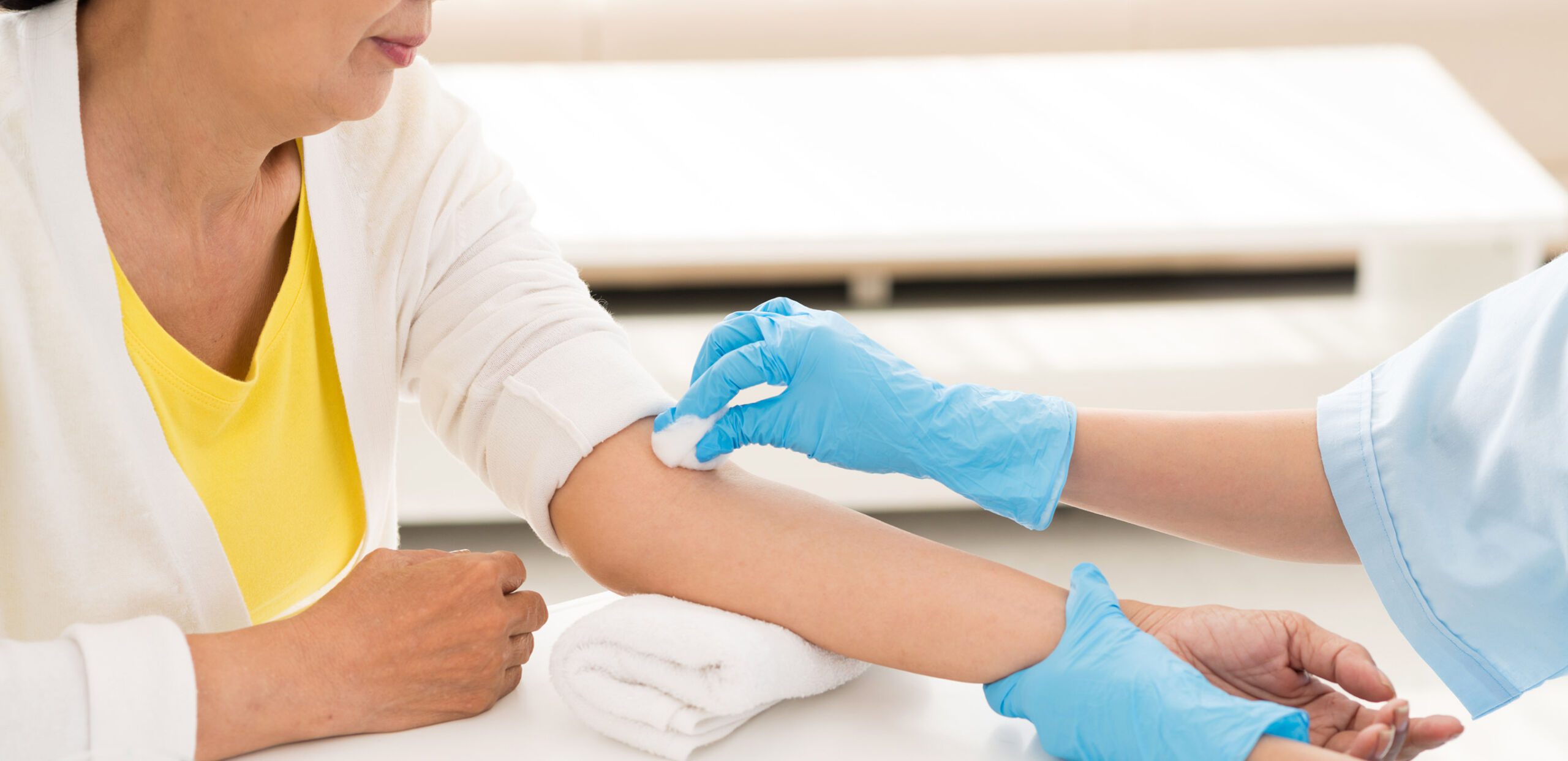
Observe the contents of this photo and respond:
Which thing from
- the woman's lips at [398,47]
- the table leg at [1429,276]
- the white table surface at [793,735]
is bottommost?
the table leg at [1429,276]

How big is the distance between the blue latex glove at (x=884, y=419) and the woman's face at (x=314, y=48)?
32 centimetres

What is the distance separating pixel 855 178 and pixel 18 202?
1.77 meters

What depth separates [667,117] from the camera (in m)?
2.88

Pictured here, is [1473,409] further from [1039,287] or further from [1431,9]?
[1431,9]

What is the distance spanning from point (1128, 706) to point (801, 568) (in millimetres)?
256

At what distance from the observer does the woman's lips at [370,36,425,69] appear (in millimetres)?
988

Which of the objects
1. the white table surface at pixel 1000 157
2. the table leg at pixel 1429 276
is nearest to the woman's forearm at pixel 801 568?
the white table surface at pixel 1000 157

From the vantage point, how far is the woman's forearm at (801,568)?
0.97 metres

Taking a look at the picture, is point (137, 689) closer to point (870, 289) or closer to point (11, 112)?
point (11, 112)

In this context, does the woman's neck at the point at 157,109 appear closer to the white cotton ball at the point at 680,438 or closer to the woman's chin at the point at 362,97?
→ the woman's chin at the point at 362,97

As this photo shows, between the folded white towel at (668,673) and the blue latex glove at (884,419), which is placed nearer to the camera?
the folded white towel at (668,673)

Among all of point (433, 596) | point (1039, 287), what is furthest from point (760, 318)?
point (1039, 287)

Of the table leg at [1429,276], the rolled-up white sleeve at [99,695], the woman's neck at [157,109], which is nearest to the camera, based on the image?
the rolled-up white sleeve at [99,695]

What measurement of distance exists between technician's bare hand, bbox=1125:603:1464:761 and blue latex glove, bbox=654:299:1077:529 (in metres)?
0.16
